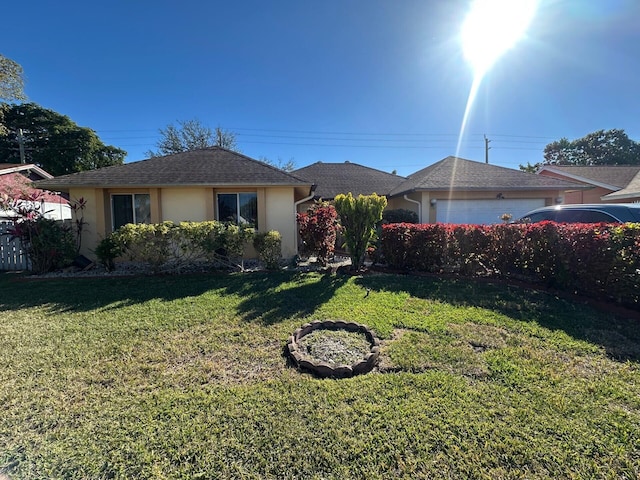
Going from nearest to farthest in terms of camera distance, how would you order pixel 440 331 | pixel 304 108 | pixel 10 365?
pixel 10 365 < pixel 440 331 < pixel 304 108

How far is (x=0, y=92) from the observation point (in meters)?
8.30

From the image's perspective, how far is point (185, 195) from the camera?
9938 millimetres

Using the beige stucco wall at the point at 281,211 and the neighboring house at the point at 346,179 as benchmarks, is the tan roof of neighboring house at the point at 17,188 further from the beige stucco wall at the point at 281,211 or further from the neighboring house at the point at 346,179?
the neighboring house at the point at 346,179

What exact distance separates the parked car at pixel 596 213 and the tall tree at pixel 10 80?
52.2 feet

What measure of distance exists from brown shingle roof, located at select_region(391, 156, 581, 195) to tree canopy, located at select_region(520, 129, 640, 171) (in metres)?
31.4

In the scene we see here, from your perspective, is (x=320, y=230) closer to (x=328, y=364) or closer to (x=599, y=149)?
(x=328, y=364)

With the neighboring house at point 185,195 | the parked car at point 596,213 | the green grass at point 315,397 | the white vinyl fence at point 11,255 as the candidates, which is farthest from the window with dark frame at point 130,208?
the parked car at point 596,213

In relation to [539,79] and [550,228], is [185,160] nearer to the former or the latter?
[550,228]

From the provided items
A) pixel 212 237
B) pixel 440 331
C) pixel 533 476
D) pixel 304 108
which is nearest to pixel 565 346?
pixel 440 331

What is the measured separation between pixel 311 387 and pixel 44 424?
2.40 m

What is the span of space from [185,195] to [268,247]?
408 cm

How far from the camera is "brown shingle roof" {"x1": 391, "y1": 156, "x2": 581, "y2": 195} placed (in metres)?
12.2

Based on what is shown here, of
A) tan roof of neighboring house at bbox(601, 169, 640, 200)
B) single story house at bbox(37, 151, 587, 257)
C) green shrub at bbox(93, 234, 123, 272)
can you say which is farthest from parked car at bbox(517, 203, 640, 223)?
green shrub at bbox(93, 234, 123, 272)

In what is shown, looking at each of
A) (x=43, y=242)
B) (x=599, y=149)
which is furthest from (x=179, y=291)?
(x=599, y=149)
